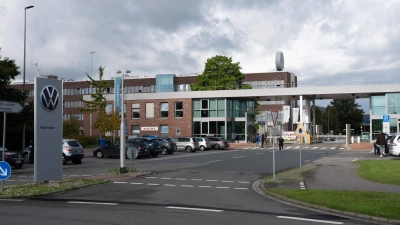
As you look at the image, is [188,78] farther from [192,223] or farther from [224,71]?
[192,223]

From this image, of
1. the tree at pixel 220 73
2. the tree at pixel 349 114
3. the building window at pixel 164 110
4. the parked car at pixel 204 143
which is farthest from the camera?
the tree at pixel 349 114

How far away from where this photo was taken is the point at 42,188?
16.3 metres

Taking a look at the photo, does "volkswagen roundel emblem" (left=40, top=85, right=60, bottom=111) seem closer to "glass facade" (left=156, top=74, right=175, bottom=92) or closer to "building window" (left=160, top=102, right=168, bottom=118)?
"building window" (left=160, top=102, right=168, bottom=118)

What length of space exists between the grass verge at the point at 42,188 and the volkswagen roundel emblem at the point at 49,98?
9.33 ft

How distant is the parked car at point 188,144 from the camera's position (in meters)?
49.8

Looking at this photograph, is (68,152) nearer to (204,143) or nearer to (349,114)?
(204,143)

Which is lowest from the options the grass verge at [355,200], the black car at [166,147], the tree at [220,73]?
the grass verge at [355,200]

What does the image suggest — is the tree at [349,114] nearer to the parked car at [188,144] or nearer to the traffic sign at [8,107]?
the parked car at [188,144]

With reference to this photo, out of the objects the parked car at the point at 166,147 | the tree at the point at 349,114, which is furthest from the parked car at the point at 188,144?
the tree at the point at 349,114

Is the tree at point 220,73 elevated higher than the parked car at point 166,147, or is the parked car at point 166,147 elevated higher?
the tree at point 220,73

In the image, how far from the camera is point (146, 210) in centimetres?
1205

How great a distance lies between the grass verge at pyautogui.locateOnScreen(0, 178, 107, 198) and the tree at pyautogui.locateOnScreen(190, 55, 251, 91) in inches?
2276

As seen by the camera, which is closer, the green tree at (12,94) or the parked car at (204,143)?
the green tree at (12,94)

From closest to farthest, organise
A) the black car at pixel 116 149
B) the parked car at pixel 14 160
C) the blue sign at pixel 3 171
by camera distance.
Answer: the blue sign at pixel 3 171, the parked car at pixel 14 160, the black car at pixel 116 149
